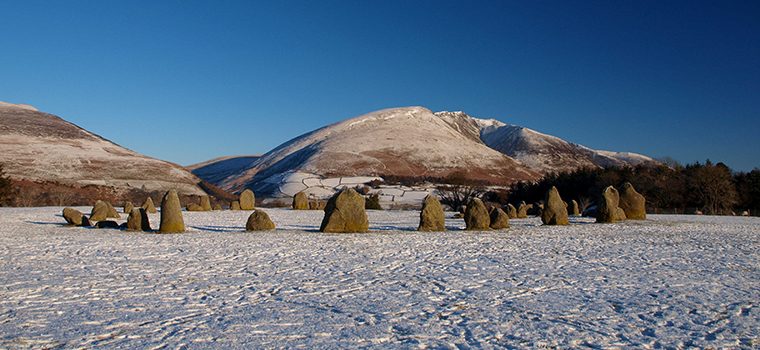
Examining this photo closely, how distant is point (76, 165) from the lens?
7881cm

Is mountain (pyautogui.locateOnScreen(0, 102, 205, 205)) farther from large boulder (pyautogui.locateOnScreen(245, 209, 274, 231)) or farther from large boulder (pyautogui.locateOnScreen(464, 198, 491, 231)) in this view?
large boulder (pyautogui.locateOnScreen(464, 198, 491, 231))

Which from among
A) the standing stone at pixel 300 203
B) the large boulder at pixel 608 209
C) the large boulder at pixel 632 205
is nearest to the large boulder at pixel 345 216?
the large boulder at pixel 608 209

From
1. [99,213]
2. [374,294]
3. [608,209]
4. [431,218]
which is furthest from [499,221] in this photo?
[99,213]

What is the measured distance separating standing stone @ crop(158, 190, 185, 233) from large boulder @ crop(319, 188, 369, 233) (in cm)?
547

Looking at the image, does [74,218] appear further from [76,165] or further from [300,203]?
[76,165]

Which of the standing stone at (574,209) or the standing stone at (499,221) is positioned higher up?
the standing stone at (574,209)

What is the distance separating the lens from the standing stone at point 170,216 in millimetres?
19969

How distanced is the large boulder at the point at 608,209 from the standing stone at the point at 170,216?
1957cm

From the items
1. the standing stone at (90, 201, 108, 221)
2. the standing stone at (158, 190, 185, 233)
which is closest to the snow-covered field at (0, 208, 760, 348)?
the standing stone at (158, 190, 185, 233)

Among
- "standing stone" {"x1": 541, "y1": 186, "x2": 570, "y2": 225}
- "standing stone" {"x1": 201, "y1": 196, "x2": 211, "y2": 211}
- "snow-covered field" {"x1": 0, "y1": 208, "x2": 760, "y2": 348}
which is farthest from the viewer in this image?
"standing stone" {"x1": 201, "y1": 196, "x2": 211, "y2": 211}

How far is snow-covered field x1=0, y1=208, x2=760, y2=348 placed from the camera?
6.30 metres

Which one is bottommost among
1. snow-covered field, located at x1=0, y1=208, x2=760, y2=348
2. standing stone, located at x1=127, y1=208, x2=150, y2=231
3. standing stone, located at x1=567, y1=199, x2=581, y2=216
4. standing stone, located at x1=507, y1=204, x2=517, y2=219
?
snow-covered field, located at x1=0, y1=208, x2=760, y2=348

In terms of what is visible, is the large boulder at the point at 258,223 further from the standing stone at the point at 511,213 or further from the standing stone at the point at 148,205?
the standing stone at the point at 511,213

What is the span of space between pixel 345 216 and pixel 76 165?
73206mm
